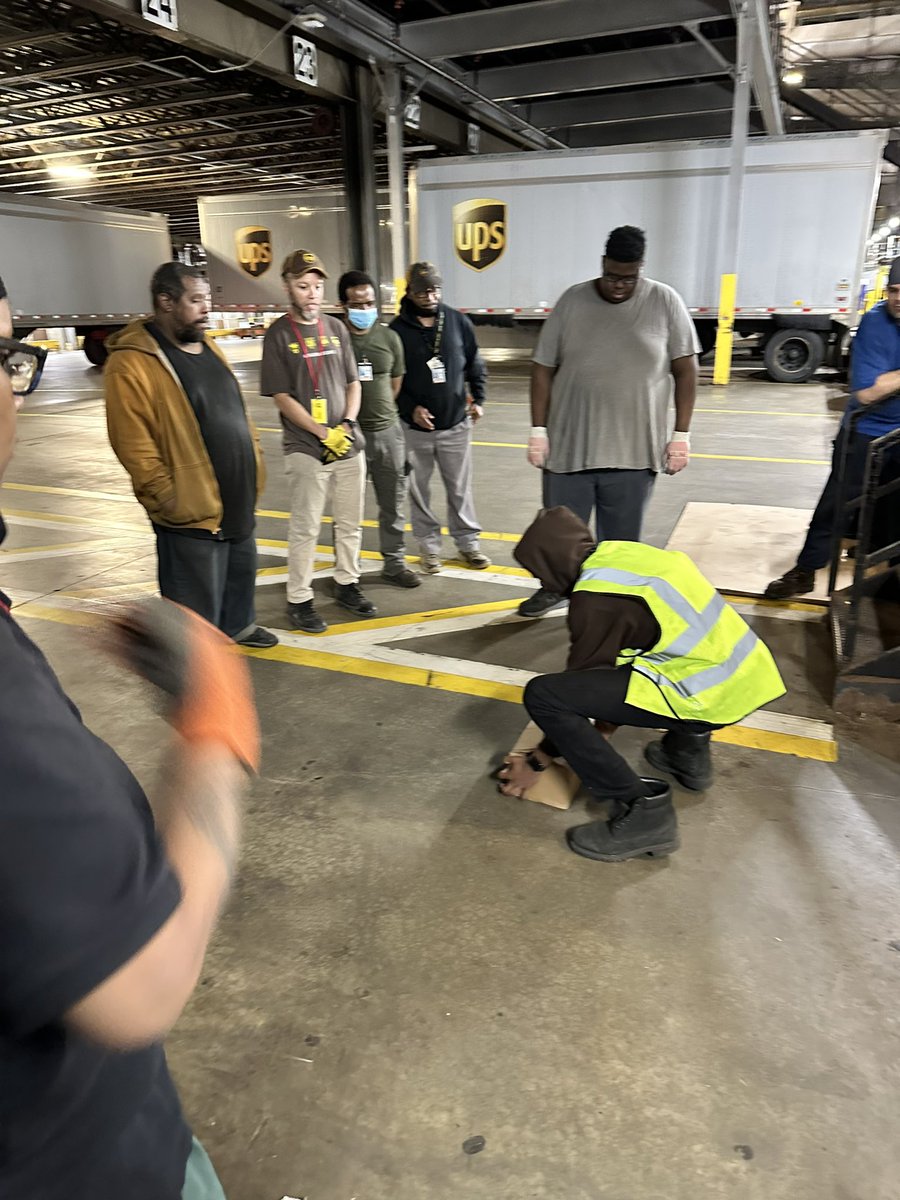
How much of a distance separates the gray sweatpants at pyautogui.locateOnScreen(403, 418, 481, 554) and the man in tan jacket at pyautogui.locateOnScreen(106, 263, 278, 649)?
155cm

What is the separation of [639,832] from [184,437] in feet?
7.79

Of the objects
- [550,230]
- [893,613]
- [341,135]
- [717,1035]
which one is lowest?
[717,1035]

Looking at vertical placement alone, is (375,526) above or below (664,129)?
below

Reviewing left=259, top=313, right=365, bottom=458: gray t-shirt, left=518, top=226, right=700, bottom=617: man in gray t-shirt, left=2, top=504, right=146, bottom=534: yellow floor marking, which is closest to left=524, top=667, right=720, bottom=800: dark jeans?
left=518, top=226, right=700, bottom=617: man in gray t-shirt

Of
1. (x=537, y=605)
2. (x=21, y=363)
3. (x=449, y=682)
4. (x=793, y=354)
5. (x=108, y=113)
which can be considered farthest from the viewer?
(x=108, y=113)

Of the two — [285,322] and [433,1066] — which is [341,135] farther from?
[433,1066]

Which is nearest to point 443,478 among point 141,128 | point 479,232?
point 479,232

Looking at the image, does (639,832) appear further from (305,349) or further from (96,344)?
(96,344)

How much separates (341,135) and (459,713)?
14.4m

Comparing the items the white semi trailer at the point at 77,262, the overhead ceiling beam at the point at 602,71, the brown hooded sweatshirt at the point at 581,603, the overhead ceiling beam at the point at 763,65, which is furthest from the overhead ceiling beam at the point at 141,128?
the brown hooded sweatshirt at the point at 581,603

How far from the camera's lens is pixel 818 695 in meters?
3.72

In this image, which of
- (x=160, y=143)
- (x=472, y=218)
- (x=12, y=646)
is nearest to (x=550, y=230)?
(x=472, y=218)

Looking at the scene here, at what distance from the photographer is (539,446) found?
4.24m

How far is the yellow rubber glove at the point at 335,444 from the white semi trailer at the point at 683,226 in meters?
11.3
